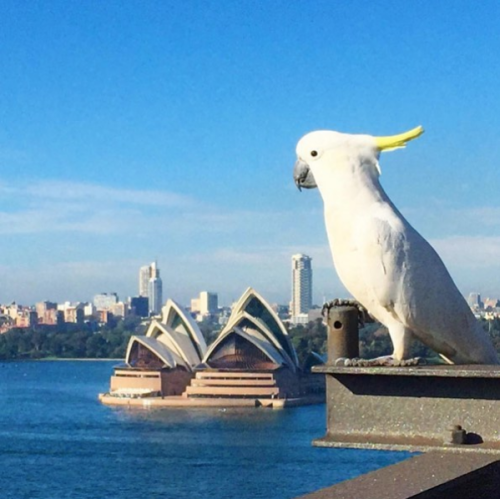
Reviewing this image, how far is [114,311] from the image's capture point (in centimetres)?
6347

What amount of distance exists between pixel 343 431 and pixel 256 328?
21596 mm

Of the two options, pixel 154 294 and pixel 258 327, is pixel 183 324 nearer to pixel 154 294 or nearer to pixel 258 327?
pixel 258 327

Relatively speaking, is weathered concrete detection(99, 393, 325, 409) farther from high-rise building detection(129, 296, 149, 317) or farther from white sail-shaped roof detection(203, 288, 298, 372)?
high-rise building detection(129, 296, 149, 317)

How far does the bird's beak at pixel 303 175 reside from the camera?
2.11m

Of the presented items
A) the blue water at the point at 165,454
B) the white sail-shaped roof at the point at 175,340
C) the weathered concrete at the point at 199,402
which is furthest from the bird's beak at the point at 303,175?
the white sail-shaped roof at the point at 175,340

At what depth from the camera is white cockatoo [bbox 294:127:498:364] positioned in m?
1.96

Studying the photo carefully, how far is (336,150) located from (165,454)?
11.7 metres

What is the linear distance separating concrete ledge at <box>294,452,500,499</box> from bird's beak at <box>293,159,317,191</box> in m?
0.76

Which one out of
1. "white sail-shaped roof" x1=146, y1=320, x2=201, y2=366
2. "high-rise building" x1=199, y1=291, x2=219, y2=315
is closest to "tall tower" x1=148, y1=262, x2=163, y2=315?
"high-rise building" x1=199, y1=291, x2=219, y2=315

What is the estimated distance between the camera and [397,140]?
2.00 metres

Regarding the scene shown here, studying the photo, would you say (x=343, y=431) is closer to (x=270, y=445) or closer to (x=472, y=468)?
(x=472, y=468)

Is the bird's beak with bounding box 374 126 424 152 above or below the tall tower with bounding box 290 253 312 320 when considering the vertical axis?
below

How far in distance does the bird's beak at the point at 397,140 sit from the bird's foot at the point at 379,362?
41 cm

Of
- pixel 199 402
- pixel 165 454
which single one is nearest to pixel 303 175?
pixel 165 454
